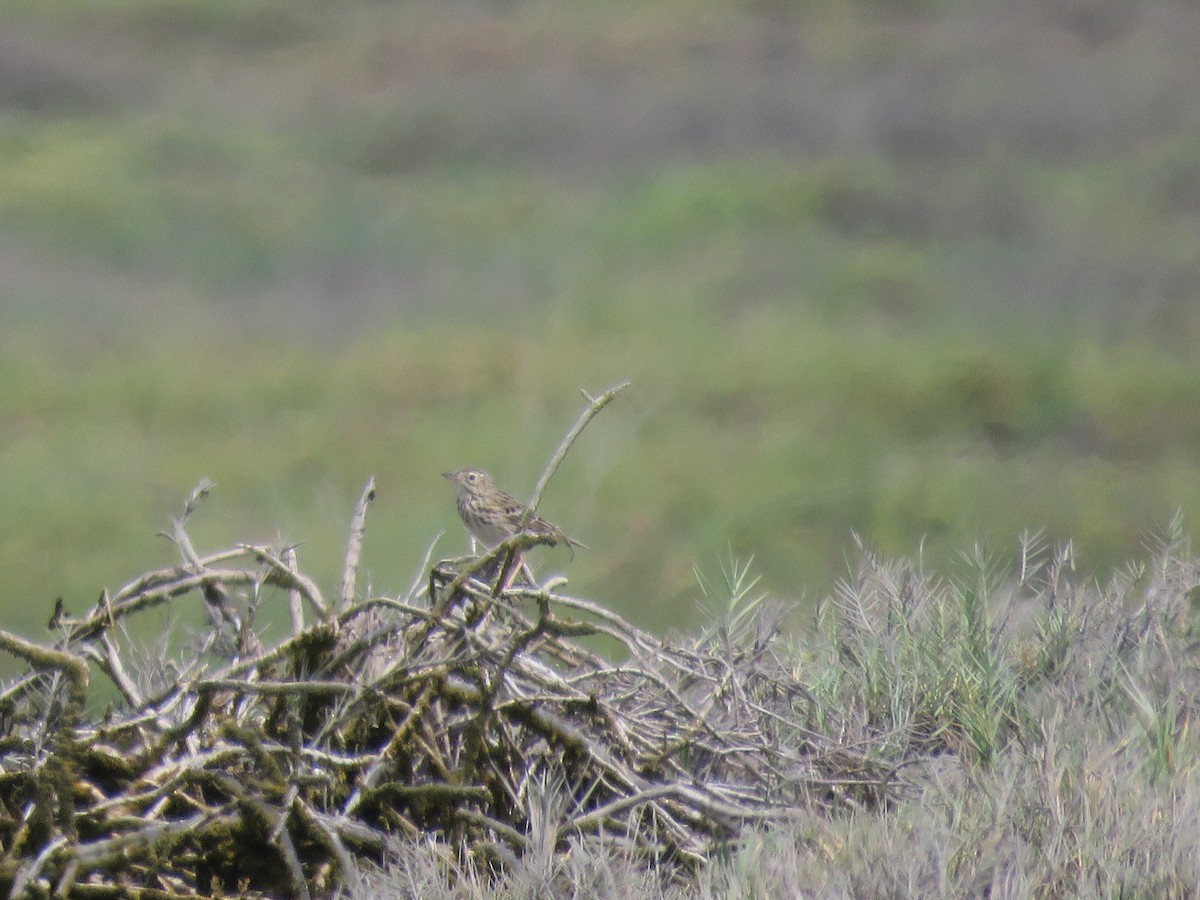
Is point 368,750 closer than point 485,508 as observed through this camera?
Yes

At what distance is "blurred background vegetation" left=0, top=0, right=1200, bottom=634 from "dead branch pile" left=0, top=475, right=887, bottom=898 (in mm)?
5719

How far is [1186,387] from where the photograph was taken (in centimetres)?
1459

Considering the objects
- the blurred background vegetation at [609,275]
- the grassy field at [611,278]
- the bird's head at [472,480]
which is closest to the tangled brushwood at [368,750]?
the grassy field at [611,278]

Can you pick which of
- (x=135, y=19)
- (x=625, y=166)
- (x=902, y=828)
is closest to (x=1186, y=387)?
(x=625, y=166)

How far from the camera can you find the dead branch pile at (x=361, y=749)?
8.18ft

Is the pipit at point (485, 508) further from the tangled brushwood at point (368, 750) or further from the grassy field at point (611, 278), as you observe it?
the tangled brushwood at point (368, 750)

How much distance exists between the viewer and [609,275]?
1636cm

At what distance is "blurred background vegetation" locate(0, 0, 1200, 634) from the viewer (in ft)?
39.1

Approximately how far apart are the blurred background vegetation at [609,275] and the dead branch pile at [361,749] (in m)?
5.72

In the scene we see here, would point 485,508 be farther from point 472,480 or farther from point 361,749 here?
point 361,749

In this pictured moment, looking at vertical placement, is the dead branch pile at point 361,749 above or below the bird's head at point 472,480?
above

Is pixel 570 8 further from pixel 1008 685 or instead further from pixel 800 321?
pixel 1008 685

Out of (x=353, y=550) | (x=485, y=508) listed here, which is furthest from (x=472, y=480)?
(x=353, y=550)

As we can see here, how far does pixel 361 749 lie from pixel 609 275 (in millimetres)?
13810
